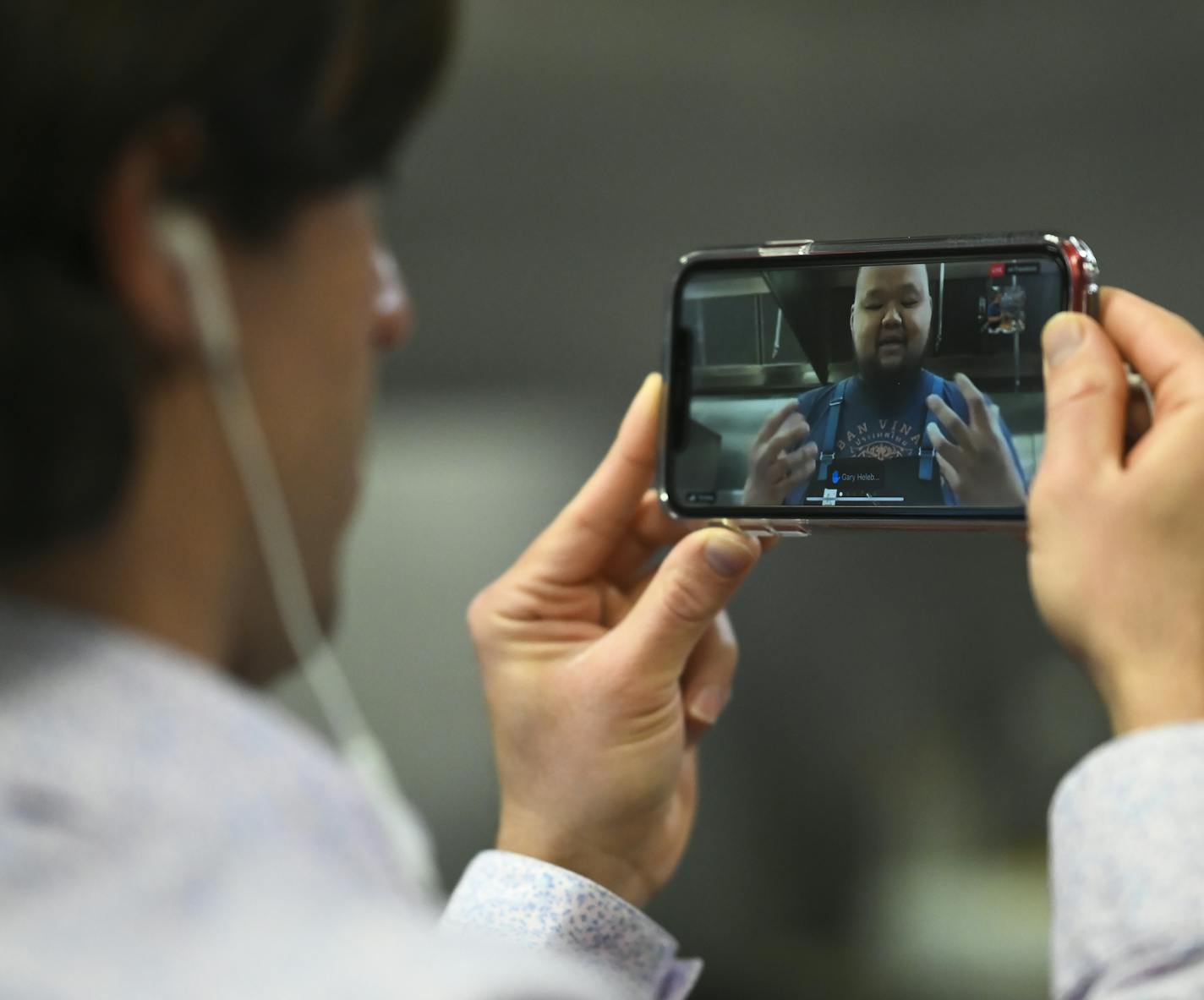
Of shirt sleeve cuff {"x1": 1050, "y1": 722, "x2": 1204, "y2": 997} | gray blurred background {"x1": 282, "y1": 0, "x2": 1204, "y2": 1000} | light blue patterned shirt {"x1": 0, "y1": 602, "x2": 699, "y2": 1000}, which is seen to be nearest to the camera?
light blue patterned shirt {"x1": 0, "y1": 602, "x2": 699, "y2": 1000}

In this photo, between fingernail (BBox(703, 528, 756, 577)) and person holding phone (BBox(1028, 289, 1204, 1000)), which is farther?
fingernail (BBox(703, 528, 756, 577))

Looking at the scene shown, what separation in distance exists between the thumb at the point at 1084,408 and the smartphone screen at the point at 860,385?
7 cm

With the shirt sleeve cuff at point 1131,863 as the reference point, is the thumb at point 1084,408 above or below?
above

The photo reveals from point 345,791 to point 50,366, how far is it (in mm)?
119

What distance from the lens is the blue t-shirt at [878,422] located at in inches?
22.0

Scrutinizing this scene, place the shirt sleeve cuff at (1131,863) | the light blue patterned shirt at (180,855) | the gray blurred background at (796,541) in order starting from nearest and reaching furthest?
the light blue patterned shirt at (180,855) < the shirt sleeve cuff at (1131,863) < the gray blurred background at (796,541)

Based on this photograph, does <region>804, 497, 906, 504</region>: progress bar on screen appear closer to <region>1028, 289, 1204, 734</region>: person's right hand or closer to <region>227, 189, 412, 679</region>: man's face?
<region>1028, 289, 1204, 734</region>: person's right hand

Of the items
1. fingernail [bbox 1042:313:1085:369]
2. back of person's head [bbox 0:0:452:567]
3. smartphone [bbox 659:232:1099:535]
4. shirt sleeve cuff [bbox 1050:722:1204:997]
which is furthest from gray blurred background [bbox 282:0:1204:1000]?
back of person's head [bbox 0:0:452:567]

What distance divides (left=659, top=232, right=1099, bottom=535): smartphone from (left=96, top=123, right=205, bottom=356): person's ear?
332 millimetres

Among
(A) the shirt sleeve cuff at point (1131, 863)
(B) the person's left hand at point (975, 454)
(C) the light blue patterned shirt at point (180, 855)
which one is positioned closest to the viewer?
(C) the light blue patterned shirt at point (180, 855)

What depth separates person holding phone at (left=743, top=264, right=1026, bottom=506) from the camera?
0.55 metres

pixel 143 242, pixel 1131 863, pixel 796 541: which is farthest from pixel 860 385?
pixel 796 541

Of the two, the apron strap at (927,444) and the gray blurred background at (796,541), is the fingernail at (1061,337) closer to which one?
the apron strap at (927,444)

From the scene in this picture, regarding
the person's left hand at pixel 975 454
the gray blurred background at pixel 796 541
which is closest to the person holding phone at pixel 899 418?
the person's left hand at pixel 975 454
